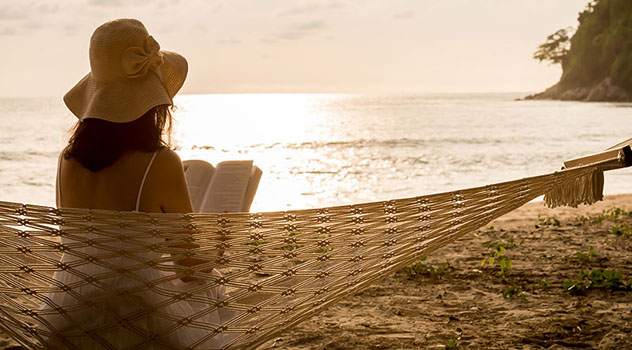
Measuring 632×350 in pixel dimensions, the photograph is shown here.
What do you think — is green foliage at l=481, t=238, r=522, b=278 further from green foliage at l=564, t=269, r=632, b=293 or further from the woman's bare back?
the woman's bare back

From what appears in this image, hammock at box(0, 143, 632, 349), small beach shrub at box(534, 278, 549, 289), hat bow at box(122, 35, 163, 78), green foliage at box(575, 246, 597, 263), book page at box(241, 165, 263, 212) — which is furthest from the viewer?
green foliage at box(575, 246, 597, 263)

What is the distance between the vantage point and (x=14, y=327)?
171cm

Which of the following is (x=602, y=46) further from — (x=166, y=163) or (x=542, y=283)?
(x=166, y=163)

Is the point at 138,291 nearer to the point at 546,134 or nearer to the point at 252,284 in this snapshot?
the point at 252,284

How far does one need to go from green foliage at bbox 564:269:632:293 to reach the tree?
56.7 m

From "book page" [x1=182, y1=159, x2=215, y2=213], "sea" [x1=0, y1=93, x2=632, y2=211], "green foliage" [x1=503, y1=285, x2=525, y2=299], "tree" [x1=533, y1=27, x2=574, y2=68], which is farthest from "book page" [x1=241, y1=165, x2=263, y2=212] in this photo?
"tree" [x1=533, y1=27, x2=574, y2=68]

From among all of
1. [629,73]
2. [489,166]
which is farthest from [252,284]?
[629,73]

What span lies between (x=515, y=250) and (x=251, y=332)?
3078 millimetres

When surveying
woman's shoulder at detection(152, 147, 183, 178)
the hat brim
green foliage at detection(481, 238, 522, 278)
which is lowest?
green foliage at detection(481, 238, 522, 278)

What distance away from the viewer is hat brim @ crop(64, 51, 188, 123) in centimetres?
171

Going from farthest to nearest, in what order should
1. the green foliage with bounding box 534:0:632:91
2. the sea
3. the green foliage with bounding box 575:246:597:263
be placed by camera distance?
the green foliage with bounding box 534:0:632:91 < the sea < the green foliage with bounding box 575:246:597:263

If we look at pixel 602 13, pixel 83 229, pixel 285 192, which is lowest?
pixel 285 192

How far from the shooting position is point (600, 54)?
48.2 m

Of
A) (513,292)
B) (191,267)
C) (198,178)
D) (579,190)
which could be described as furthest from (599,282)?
(191,267)
